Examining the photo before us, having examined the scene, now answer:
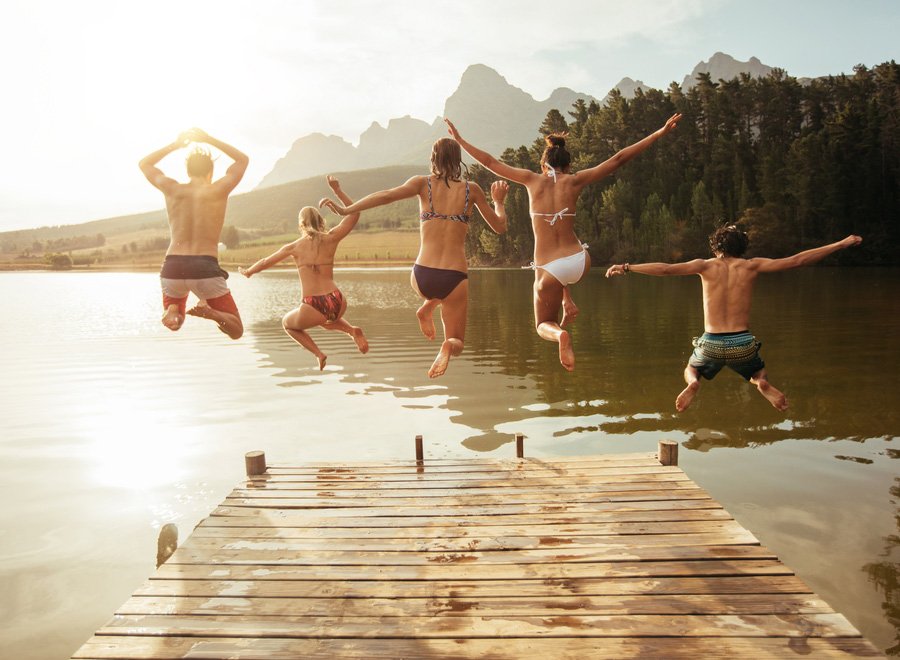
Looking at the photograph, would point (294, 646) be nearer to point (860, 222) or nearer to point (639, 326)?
point (639, 326)

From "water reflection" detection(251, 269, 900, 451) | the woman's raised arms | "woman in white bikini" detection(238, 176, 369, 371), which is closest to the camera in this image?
the woman's raised arms

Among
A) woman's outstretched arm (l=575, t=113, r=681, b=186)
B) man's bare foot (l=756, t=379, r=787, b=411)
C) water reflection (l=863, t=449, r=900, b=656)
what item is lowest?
water reflection (l=863, t=449, r=900, b=656)

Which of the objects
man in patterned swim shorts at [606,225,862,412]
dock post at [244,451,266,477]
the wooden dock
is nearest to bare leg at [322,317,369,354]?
the wooden dock

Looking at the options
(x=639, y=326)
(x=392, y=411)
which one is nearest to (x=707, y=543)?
(x=392, y=411)

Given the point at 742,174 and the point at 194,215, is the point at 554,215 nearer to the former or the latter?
the point at 194,215

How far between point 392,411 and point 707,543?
1720 centimetres

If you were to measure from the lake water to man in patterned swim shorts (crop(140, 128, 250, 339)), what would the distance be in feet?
23.1

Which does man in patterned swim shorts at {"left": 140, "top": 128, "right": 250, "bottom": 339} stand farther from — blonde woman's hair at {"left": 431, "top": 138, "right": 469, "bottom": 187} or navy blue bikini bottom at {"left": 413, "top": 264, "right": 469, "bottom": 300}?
navy blue bikini bottom at {"left": 413, "top": 264, "right": 469, "bottom": 300}

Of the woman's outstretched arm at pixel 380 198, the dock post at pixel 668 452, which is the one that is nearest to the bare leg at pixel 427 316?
the woman's outstretched arm at pixel 380 198

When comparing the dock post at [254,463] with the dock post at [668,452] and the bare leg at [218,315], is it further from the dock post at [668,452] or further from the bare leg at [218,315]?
the dock post at [668,452]

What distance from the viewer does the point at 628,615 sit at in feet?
25.3

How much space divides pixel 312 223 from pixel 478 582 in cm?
568

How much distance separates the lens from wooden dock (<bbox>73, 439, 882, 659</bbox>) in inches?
287

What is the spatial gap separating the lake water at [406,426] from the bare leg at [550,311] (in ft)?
23.8
